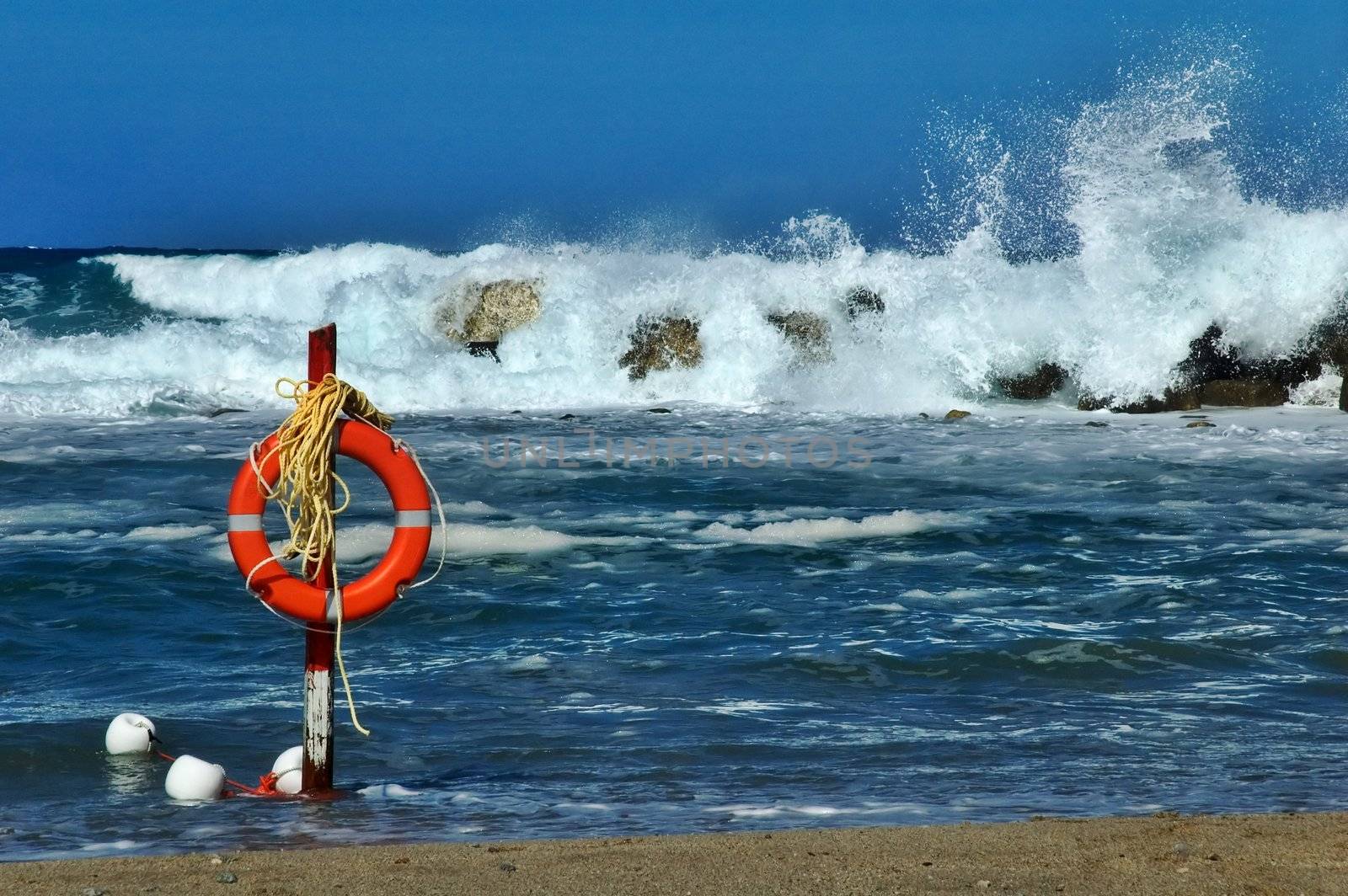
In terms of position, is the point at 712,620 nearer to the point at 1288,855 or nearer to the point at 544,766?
the point at 544,766

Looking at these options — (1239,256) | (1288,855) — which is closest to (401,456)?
(1288,855)

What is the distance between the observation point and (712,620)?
22.3ft

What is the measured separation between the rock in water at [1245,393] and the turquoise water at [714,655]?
5.49 metres

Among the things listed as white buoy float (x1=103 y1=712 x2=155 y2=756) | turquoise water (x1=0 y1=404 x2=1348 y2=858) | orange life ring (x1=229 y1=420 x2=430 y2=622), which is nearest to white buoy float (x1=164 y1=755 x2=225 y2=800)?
turquoise water (x1=0 y1=404 x2=1348 y2=858)

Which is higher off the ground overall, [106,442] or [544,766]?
[106,442]

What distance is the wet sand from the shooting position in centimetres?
323

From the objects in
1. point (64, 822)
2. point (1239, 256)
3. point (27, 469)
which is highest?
point (1239, 256)

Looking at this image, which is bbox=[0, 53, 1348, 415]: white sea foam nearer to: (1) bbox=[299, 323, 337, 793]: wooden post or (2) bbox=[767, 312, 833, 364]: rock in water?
(2) bbox=[767, 312, 833, 364]: rock in water

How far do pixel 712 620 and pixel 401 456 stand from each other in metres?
2.89

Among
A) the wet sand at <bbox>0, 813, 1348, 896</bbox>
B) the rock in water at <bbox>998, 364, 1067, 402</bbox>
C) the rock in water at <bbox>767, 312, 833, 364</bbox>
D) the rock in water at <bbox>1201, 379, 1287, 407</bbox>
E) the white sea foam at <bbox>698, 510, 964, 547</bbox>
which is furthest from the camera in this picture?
the rock in water at <bbox>767, 312, 833, 364</bbox>

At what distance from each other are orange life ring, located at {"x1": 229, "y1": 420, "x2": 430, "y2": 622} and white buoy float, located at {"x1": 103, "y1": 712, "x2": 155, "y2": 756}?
1.00 metres

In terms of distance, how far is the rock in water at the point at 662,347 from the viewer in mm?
21688

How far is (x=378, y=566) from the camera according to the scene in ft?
13.4

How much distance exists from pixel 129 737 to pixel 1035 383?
15.3 meters
